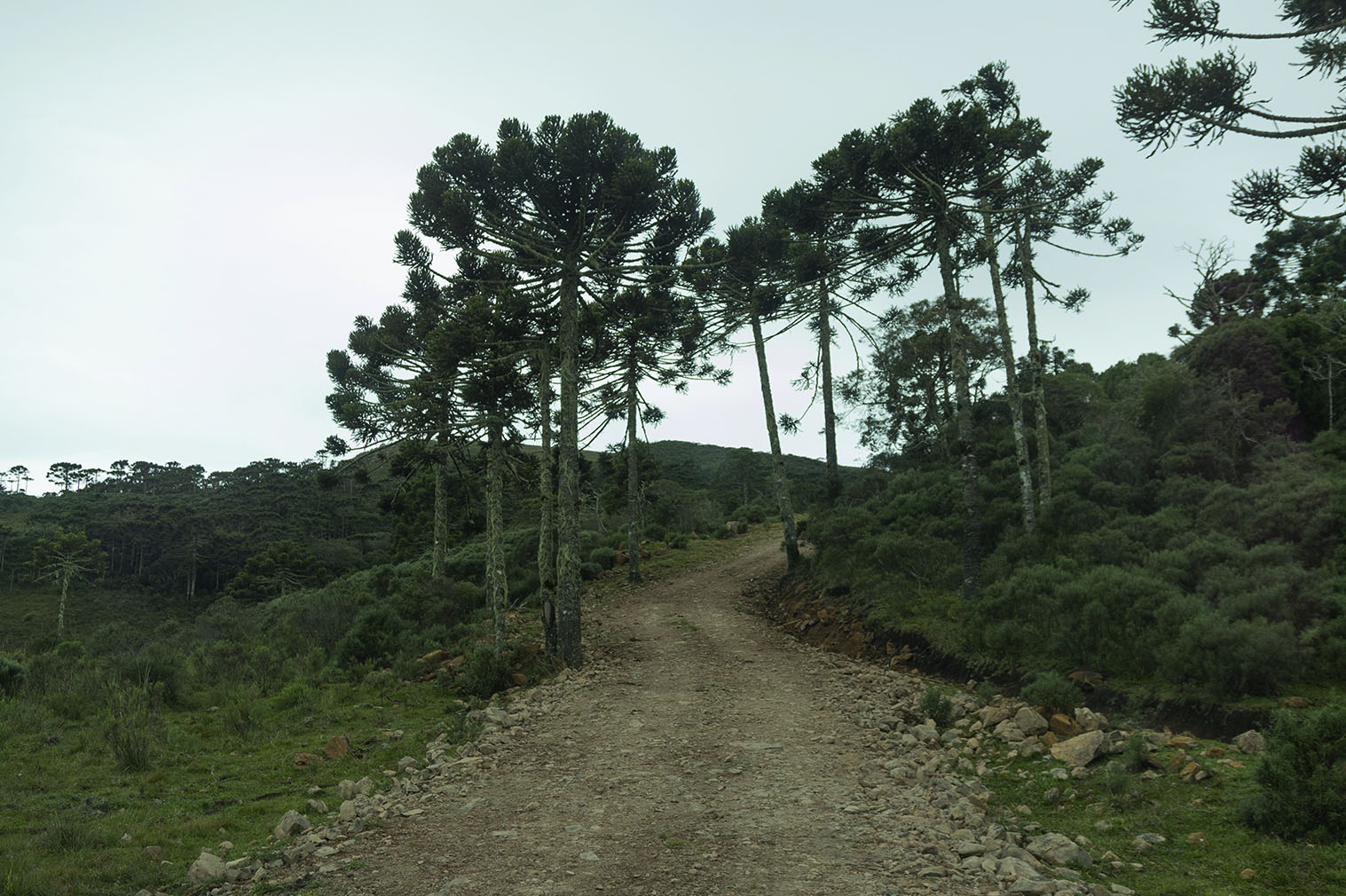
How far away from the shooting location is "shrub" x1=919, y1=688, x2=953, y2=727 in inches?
361

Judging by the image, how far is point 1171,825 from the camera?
5.33 m

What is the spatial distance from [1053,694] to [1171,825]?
306cm

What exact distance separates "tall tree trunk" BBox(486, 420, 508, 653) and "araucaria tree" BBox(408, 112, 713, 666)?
1.28 meters

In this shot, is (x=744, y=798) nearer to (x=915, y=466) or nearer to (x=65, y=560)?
(x=915, y=466)

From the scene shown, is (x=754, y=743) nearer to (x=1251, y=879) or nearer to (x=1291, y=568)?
(x=1251, y=879)

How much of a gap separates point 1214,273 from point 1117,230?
21.7 feet

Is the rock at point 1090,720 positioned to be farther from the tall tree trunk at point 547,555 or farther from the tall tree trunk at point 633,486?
the tall tree trunk at point 633,486

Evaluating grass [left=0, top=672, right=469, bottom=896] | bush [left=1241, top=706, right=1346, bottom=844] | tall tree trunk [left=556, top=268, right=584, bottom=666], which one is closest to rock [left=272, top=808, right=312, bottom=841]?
grass [left=0, top=672, right=469, bottom=896]

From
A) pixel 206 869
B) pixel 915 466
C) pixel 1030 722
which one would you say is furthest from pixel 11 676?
pixel 915 466

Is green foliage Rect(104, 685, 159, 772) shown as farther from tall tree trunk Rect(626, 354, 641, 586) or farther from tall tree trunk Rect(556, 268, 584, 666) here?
tall tree trunk Rect(626, 354, 641, 586)

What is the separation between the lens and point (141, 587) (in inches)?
2315

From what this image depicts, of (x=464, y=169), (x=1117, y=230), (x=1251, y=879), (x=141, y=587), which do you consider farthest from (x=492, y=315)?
(x=141, y=587)

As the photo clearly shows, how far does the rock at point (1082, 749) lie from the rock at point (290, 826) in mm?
7401

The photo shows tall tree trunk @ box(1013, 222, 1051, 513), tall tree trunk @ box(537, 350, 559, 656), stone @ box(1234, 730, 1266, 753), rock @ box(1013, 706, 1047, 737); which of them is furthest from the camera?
tall tree trunk @ box(1013, 222, 1051, 513)
